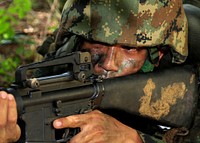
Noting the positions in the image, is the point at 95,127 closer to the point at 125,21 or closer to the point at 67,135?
the point at 67,135

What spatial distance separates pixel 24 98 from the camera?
223 cm

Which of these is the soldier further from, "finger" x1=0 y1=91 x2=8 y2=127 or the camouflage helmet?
"finger" x1=0 y1=91 x2=8 y2=127

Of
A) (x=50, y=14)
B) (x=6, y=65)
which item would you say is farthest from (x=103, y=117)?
(x=50, y=14)

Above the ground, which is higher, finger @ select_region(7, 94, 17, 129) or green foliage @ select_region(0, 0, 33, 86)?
finger @ select_region(7, 94, 17, 129)

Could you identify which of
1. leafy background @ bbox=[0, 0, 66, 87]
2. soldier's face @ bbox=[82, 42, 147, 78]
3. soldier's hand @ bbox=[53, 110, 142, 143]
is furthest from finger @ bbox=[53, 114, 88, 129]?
leafy background @ bbox=[0, 0, 66, 87]

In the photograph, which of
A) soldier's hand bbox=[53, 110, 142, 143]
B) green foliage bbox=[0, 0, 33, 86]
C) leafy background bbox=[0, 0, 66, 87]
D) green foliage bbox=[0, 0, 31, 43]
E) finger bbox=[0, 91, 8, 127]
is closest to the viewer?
finger bbox=[0, 91, 8, 127]

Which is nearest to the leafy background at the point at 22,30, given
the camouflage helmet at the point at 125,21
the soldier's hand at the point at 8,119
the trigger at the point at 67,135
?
the camouflage helmet at the point at 125,21

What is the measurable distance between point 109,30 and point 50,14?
4.28 m

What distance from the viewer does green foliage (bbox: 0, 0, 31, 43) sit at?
6.09m

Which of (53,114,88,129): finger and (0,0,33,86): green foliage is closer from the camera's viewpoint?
(53,114,88,129): finger

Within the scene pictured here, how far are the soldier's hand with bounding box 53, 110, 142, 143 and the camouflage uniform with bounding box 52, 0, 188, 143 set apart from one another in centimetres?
25

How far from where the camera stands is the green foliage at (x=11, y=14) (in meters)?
6.09

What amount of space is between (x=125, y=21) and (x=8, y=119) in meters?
1.15

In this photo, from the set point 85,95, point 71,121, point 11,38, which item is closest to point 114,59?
point 85,95
